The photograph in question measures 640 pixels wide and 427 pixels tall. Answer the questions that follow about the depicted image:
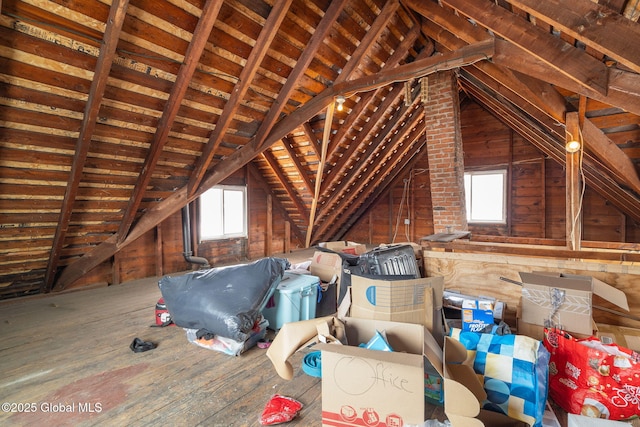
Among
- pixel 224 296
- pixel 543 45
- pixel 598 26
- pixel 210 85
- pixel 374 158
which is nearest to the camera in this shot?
pixel 598 26

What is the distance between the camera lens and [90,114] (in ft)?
8.67

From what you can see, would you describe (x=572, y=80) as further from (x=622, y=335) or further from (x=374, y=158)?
(x=374, y=158)

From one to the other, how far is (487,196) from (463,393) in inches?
269

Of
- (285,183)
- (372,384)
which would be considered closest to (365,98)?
(285,183)

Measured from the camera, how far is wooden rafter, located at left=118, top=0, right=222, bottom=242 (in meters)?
2.56

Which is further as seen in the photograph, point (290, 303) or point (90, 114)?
point (290, 303)

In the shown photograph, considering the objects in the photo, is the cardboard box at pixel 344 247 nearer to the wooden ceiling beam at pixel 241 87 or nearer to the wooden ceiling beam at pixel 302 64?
the wooden ceiling beam at pixel 302 64

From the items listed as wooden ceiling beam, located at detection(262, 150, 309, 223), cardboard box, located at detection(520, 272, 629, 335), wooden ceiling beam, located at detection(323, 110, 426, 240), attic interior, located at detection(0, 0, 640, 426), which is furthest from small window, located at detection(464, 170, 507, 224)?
cardboard box, located at detection(520, 272, 629, 335)

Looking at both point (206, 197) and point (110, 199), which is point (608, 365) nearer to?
point (110, 199)

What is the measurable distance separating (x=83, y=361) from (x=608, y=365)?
3405 millimetres

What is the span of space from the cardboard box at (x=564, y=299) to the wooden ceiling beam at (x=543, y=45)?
132 centimetres

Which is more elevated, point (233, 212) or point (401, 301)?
point (233, 212)

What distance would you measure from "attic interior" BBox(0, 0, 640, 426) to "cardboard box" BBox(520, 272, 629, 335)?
0.29 m

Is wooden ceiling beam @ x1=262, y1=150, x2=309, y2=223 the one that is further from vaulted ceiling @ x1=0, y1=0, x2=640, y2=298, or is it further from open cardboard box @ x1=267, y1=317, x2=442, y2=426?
open cardboard box @ x1=267, y1=317, x2=442, y2=426
